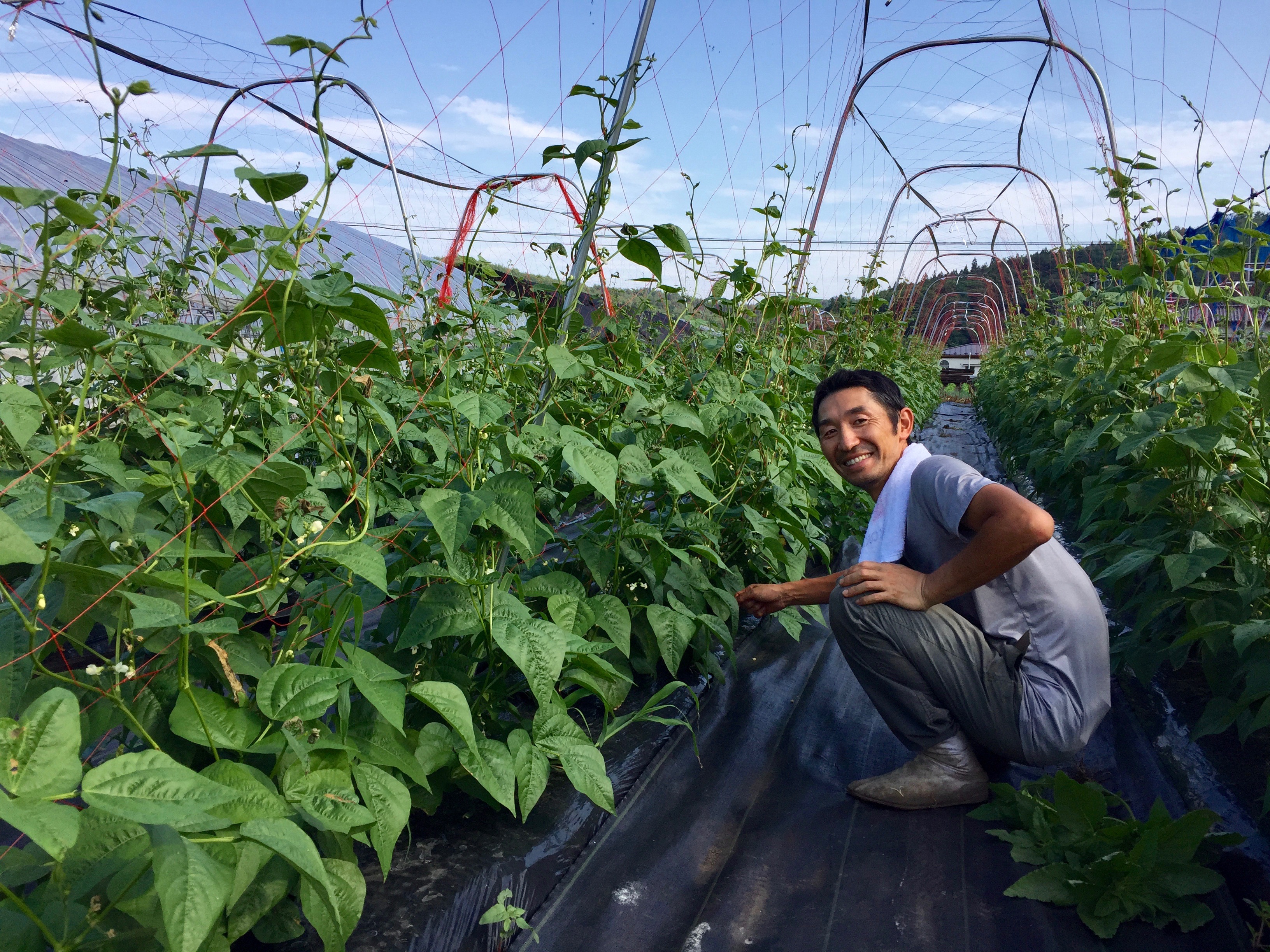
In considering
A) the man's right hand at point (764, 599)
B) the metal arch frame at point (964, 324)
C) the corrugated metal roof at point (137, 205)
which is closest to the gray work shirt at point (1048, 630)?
the man's right hand at point (764, 599)

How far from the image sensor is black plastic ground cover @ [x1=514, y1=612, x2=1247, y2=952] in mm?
1491

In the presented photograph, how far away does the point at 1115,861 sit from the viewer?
1487 mm

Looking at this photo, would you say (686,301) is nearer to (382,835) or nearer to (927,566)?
(927,566)

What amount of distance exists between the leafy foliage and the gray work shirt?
8.3 inches

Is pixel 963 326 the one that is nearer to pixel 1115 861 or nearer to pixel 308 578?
pixel 308 578

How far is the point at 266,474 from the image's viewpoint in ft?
4.17

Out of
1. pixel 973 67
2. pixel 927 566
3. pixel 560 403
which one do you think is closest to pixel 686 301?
pixel 560 403

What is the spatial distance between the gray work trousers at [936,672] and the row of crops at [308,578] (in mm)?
408

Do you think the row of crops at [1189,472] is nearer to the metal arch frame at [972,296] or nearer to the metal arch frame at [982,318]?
the metal arch frame at [972,296]

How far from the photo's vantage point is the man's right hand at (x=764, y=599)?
7.61 feet

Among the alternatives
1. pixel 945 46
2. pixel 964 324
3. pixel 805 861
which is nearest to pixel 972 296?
pixel 964 324

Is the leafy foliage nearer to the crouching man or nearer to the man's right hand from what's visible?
the crouching man

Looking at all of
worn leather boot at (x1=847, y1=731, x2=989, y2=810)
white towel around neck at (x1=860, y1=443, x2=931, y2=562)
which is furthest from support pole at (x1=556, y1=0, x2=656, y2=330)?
worn leather boot at (x1=847, y1=731, x2=989, y2=810)

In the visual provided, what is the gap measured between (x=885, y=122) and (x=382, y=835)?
1153 cm
